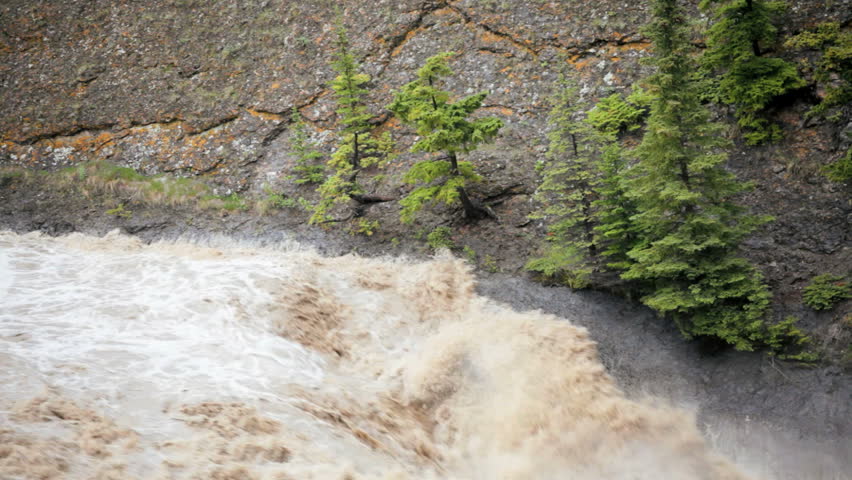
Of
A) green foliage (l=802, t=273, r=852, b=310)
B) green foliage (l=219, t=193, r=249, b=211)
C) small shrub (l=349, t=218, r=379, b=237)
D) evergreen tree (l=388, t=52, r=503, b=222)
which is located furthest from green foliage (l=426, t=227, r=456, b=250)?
green foliage (l=802, t=273, r=852, b=310)

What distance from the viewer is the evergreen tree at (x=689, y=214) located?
773 centimetres

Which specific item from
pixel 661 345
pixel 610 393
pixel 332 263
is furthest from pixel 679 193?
pixel 332 263

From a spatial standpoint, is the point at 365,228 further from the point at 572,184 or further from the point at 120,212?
the point at 120,212

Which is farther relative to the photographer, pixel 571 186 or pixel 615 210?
pixel 571 186

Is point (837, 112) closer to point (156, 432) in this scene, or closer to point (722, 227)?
point (722, 227)

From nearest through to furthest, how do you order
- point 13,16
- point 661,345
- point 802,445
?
1. point 802,445
2. point 661,345
3. point 13,16

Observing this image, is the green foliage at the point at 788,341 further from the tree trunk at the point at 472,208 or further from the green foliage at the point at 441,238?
the green foliage at the point at 441,238

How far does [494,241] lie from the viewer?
38.2 ft

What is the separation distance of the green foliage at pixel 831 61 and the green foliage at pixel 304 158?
11.7 m

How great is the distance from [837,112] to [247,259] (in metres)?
12.5

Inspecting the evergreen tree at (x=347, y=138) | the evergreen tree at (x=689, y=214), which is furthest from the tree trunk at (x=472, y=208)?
the evergreen tree at (x=689, y=214)

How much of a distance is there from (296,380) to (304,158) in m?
9.31

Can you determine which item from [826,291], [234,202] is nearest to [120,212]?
[234,202]

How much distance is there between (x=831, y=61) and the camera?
9609mm
